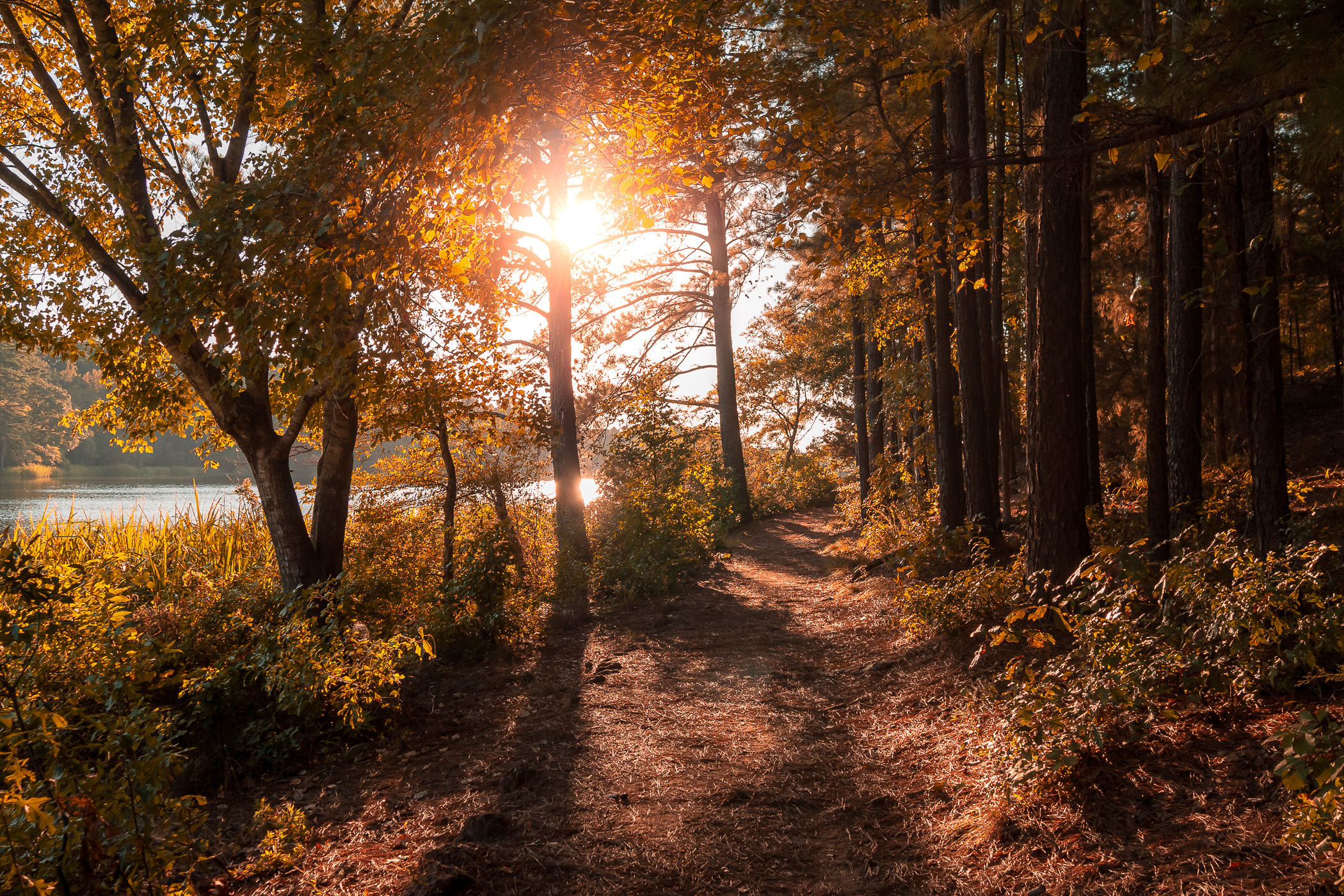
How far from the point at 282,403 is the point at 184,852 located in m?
5.89

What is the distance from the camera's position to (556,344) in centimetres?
1041

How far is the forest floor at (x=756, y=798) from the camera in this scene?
2.70 metres

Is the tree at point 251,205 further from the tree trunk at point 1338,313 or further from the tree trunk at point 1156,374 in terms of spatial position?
the tree trunk at point 1338,313

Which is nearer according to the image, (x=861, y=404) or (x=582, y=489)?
(x=582, y=489)

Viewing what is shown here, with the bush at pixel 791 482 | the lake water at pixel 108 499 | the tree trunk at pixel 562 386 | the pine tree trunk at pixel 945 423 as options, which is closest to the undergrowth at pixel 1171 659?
the pine tree trunk at pixel 945 423

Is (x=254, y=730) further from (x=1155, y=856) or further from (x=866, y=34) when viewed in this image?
(x=866, y=34)

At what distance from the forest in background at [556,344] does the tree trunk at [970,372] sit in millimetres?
48

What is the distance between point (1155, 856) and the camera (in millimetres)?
2512

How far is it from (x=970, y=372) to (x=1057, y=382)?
2.71m

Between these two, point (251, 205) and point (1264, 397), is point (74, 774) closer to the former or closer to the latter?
point (251, 205)

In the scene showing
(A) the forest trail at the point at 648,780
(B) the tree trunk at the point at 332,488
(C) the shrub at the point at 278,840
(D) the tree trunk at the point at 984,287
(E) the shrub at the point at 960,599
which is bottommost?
(A) the forest trail at the point at 648,780

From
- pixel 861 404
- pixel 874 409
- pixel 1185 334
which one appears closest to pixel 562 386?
pixel 1185 334

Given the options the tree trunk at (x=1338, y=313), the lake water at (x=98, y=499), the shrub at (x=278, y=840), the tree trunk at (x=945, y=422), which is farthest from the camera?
the tree trunk at (x=1338, y=313)

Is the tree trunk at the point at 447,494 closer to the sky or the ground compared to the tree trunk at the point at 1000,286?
closer to the ground
